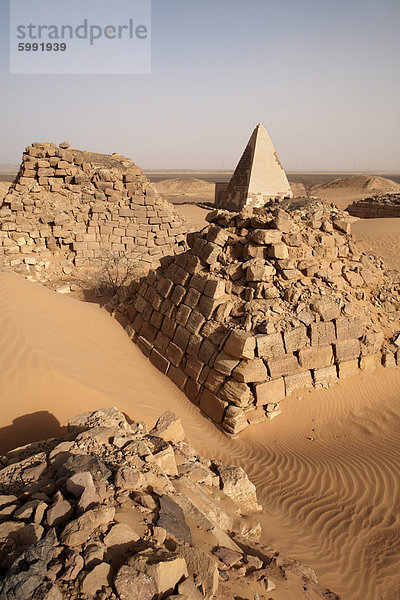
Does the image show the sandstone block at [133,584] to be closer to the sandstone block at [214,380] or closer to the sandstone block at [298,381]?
the sandstone block at [214,380]

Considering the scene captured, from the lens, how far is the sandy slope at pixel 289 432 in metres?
4.20

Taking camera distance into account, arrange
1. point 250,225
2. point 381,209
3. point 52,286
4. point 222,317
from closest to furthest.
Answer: point 222,317, point 250,225, point 52,286, point 381,209

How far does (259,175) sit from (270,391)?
14332 millimetres

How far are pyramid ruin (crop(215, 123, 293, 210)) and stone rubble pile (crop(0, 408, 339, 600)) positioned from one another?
623 inches

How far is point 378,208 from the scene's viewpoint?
23.8 meters

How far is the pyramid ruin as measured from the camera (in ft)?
60.6

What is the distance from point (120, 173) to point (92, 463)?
14.0 m

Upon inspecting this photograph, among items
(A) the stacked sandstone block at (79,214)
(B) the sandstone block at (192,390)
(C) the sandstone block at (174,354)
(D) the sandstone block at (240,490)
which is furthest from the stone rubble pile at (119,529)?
(A) the stacked sandstone block at (79,214)

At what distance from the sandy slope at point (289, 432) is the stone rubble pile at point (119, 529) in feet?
2.78

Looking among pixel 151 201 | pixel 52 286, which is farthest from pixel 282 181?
pixel 52 286

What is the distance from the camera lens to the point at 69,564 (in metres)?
2.29

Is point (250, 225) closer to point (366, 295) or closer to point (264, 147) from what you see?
point (366, 295)

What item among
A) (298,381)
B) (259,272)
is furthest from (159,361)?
(298,381)

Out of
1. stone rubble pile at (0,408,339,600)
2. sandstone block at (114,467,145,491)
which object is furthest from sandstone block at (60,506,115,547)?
sandstone block at (114,467,145,491)
